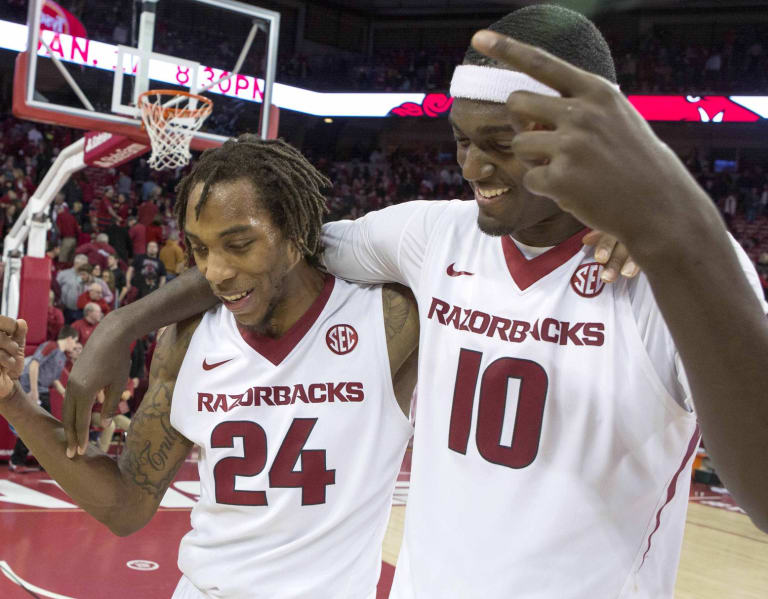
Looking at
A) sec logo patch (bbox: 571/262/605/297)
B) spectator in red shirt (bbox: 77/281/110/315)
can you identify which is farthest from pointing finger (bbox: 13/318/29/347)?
spectator in red shirt (bbox: 77/281/110/315)

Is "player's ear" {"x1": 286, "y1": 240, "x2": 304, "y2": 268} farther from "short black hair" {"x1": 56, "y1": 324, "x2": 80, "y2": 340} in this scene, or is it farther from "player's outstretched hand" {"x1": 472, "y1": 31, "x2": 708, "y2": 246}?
"short black hair" {"x1": 56, "y1": 324, "x2": 80, "y2": 340}

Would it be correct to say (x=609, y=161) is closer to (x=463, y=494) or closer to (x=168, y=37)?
(x=463, y=494)

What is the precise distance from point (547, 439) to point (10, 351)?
49.8 inches

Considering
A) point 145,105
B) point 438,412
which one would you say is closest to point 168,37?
point 145,105

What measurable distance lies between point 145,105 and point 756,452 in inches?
227

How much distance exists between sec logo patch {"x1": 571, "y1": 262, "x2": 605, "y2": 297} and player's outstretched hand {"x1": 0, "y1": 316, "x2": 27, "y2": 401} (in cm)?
122

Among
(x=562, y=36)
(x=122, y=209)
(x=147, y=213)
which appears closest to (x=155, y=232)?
(x=147, y=213)

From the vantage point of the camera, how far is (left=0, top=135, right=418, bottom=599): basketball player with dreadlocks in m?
2.01

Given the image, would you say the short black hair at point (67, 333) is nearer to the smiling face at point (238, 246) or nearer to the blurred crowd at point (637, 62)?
the blurred crowd at point (637, 62)

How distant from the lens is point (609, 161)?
80 cm

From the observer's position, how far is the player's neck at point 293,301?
215 cm

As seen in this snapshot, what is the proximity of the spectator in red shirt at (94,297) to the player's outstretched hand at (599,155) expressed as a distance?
333 inches

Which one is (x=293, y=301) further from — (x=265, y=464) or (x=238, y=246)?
(x=265, y=464)

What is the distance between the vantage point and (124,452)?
2244 millimetres
